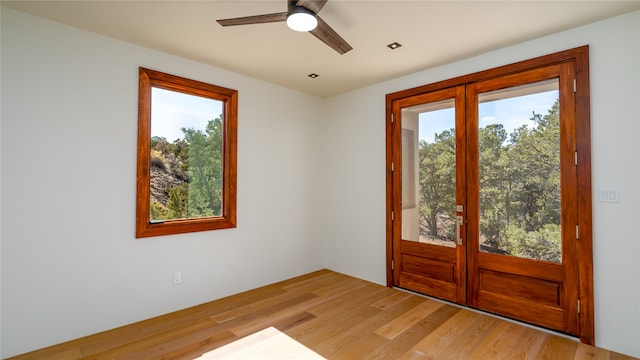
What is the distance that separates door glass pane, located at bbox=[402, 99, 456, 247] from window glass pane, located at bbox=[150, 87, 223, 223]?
2.35 metres

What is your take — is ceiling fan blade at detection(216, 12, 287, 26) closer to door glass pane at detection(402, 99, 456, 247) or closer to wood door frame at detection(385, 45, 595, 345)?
door glass pane at detection(402, 99, 456, 247)

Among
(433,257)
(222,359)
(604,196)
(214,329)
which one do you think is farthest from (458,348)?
(214,329)

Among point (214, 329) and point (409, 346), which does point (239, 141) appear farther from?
point (409, 346)

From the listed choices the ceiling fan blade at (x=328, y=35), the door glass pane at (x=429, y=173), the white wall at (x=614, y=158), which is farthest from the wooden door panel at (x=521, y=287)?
the ceiling fan blade at (x=328, y=35)

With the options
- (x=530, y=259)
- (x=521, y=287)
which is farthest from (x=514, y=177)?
(x=521, y=287)

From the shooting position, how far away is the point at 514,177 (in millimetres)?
2971

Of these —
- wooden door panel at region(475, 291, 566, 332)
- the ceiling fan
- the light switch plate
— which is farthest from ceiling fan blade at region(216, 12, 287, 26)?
wooden door panel at region(475, 291, 566, 332)

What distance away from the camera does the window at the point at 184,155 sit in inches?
119

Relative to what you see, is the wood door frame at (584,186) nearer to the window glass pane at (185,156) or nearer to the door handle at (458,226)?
the door handle at (458,226)

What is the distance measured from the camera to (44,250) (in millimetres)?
2490

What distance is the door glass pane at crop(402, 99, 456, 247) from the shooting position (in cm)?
344

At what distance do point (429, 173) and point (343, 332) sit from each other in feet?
6.66

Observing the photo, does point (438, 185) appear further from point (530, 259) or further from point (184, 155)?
point (184, 155)

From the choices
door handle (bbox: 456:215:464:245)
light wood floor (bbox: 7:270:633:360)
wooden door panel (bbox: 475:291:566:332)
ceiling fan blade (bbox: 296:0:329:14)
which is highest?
ceiling fan blade (bbox: 296:0:329:14)
